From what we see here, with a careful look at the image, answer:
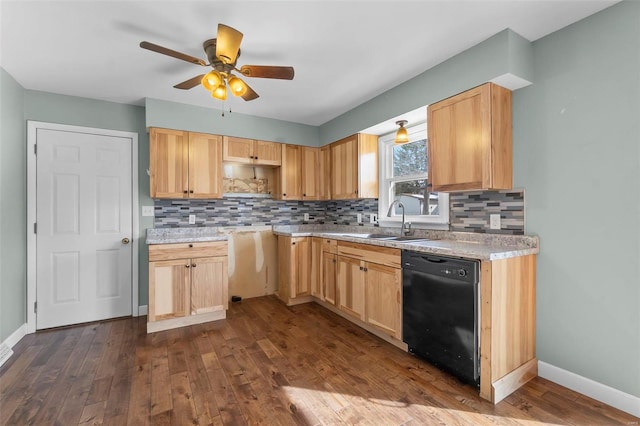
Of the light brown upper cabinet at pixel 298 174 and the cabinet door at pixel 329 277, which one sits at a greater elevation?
the light brown upper cabinet at pixel 298 174

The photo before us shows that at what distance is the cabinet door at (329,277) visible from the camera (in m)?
3.27

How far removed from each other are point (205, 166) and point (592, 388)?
3.87m

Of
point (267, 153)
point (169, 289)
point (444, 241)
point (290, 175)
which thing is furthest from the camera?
point (290, 175)

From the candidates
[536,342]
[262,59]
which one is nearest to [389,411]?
[536,342]

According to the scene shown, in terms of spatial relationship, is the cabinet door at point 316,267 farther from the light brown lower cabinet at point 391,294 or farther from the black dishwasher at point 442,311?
the black dishwasher at point 442,311

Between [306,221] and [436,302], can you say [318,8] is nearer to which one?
[436,302]

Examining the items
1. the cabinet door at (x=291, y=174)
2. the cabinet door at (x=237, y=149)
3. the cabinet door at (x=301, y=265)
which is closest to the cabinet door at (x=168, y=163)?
the cabinet door at (x=237, y=149)

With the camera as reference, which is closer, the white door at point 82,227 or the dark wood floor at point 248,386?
the dark wood floor at point 248,386

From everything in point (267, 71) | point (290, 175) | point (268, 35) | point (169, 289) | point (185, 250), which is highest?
point (268, 35)

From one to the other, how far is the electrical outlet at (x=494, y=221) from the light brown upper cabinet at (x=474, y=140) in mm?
266

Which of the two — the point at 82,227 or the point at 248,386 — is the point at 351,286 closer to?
the point at 248,386

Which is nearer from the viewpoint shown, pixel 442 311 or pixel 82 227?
pixel 442 311

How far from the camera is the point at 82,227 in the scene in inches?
123

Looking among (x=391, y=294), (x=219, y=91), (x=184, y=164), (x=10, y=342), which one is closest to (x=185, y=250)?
(x=184, y=164)
